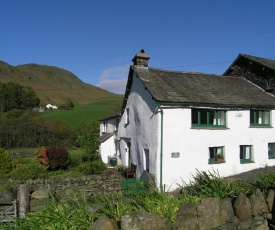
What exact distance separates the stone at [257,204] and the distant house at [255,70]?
18.1 metres

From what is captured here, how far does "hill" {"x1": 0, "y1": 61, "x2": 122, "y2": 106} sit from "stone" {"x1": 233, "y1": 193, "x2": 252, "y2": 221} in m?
108

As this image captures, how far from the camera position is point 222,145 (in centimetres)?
1822

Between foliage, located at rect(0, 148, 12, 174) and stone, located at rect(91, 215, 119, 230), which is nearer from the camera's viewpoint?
stone, located at rect(91, 215, 119, 230)

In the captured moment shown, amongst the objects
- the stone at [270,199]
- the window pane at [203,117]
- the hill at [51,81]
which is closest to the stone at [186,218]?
the stone at [270,199]

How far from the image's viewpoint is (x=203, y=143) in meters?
17.5

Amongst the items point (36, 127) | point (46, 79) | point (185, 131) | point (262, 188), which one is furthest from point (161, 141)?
point (46, 79)

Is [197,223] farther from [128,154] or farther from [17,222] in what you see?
[128,154]

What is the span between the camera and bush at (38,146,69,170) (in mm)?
22705

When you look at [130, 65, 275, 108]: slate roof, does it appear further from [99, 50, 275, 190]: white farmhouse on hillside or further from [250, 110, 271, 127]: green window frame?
[250, 110, 271, 127]: green window frame

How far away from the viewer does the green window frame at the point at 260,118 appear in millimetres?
19953

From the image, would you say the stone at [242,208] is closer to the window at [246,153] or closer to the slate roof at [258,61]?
the window at [246,153]

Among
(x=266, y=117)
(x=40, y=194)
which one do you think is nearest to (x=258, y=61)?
(x=266, y=117)

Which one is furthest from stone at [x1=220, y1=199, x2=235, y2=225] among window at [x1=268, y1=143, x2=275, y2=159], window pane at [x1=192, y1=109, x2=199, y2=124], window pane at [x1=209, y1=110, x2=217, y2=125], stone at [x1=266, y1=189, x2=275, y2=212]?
window at [x1=268, y1=143, x2=275, y2=159]

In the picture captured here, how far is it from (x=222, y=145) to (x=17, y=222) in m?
15.3
